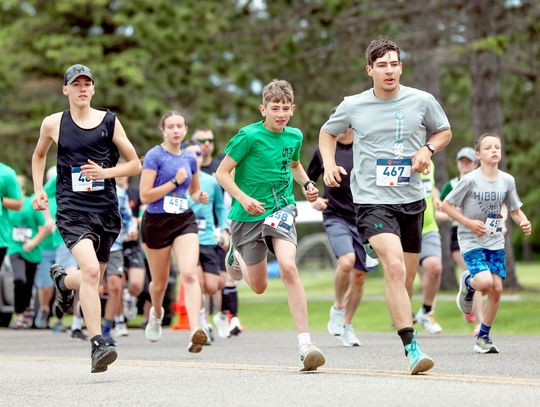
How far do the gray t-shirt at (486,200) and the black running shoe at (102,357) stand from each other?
3.83 metres

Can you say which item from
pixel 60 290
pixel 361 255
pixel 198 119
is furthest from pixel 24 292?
pixel 198 119

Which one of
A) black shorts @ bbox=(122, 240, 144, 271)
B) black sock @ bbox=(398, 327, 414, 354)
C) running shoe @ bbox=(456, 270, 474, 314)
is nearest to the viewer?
black sock @ bbox=(398, 327, 414, 354)

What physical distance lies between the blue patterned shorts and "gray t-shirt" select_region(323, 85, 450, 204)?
2431 mm

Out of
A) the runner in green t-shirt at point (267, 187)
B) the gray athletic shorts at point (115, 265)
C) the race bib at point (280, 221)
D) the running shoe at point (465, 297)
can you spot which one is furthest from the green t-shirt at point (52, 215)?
the race bib at point (280, 221)

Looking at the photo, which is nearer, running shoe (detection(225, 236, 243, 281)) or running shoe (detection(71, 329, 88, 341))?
running shoe (detection(225, 236, 243, 281))

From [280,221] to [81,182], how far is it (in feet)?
5.08

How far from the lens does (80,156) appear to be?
992 centimetres

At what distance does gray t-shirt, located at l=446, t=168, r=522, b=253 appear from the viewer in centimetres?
1155

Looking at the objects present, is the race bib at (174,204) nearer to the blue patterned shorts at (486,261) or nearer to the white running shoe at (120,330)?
the blue patterned shorts at (486,261)

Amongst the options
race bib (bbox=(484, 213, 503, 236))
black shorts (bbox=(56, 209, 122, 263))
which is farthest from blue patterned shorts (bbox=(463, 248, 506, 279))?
black shorts (bbox=(56, 209, 122, 263))

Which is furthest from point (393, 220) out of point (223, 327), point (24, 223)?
point (24, 223)

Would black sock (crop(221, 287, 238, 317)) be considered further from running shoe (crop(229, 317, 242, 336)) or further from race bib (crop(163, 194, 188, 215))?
race bib (crop(163, 194, 188, 215))

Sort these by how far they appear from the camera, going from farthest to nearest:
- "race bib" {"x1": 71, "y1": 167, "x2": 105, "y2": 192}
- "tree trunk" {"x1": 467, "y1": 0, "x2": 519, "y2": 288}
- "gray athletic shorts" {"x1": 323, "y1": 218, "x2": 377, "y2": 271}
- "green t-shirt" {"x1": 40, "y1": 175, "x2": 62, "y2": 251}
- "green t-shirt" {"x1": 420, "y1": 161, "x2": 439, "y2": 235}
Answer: "tree trunk" {"x1": 467, "y1": 0, "x2": 519, "y2": 288}, "green t-shirt" {"x1": 40, "y1": 175, "x2": 62, "y2": 251}, "green t-shirt" {"x1": 420, "y1": 161, "x2": 439, "y2": 235}, "gray athletic shorts" {"x1": 323, "y1": 218, "x2": 377, "y2": 271}, "race bib" {"x1": 71, "y1": 167, "x2": 105, "y2": 192}

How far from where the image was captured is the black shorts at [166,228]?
1206 cm
